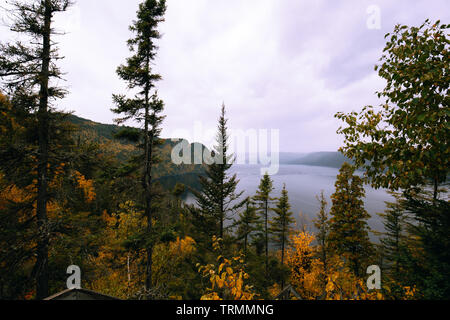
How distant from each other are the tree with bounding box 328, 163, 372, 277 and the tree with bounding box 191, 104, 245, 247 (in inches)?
329

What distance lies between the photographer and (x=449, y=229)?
153 inches

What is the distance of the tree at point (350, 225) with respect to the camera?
12.2 meters

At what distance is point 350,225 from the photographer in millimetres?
12297

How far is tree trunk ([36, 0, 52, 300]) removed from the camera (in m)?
5.95

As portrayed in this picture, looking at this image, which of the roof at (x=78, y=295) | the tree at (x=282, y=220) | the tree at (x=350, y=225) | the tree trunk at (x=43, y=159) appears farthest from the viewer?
the tree at (x=282, y=220)

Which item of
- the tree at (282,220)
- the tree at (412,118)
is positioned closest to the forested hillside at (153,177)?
the tree at (412,118)

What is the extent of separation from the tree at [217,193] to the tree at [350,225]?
27.5ft

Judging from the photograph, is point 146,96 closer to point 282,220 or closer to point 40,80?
point 40,80

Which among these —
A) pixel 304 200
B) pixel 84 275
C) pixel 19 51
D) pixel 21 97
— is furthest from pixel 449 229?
pixel 304 200

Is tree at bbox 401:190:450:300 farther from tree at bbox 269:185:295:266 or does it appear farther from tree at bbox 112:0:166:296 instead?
tree at bbox 269:185:295:266

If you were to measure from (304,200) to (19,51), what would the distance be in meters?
82.8

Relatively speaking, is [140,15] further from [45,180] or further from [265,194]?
[265,194]

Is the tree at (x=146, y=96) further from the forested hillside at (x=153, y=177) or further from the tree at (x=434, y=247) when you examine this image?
the tree at (x=434, y=247)

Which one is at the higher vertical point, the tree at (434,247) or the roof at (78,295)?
the tree at (434,247)
